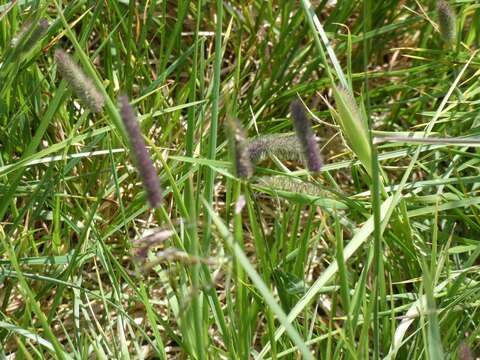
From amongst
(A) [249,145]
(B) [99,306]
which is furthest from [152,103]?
→ (A) [249,145]

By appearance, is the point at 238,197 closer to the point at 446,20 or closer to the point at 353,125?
the point at 353,125

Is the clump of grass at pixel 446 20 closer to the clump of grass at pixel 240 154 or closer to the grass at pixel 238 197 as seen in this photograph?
the grass at pixel 238 197

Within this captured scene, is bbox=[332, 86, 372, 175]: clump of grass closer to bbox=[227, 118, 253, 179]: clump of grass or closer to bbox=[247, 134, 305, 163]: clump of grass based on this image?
bbox=[247, 134, 305, 163]: clump of grass

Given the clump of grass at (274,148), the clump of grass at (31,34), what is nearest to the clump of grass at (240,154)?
the clump of grass at (274,148)

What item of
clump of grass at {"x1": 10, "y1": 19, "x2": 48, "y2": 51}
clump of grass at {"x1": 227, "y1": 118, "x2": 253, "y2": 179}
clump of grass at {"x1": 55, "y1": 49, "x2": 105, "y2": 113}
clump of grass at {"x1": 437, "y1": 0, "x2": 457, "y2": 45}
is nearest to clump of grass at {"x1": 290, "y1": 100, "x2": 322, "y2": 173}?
clump of grass at {"x1": 227, "y1": 118, "x2": 253, "y2": 179}

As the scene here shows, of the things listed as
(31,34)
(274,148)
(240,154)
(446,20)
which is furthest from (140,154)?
(446,20)

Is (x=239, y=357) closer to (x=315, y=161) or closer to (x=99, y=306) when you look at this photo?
(x=315, y=161)
